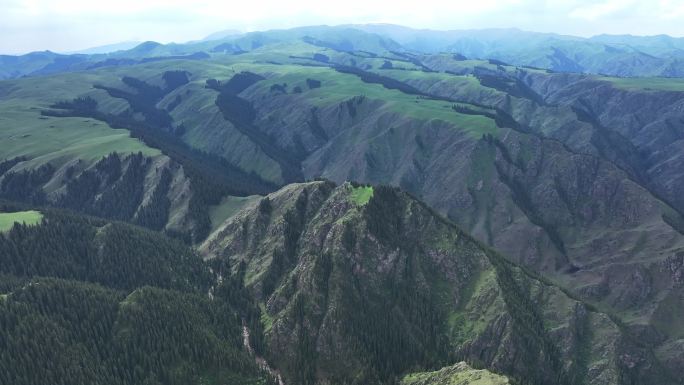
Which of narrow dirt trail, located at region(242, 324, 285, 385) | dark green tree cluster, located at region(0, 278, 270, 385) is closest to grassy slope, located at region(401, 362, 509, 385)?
narrow dirt trail, located at region(242, 324, 285, 385)

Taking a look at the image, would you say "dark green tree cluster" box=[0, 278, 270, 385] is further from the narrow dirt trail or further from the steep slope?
the steep slope

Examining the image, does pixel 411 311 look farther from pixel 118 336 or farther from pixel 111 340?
pixel 111 340

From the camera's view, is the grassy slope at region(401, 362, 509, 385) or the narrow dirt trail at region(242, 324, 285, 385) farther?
the narrow dirt trail at region(242, 324, 285, 385)

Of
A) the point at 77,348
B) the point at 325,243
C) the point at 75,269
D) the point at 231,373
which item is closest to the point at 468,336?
the point at 325,243

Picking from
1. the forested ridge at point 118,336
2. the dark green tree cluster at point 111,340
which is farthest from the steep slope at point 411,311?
the dark green tree cluster at point 111,340

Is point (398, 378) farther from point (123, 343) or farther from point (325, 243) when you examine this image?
point (123, 343)

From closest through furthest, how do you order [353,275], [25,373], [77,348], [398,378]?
[25,373] → [77,348] → [398,378] → [353,275]

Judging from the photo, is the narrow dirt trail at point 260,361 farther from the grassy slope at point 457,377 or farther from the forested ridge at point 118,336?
the grassy slope at point 457,377

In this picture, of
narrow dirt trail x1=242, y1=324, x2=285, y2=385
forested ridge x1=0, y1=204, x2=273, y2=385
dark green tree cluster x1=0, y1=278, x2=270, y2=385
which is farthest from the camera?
narrow dirt trail x1=242, y1=324, x2=285, y2=385
